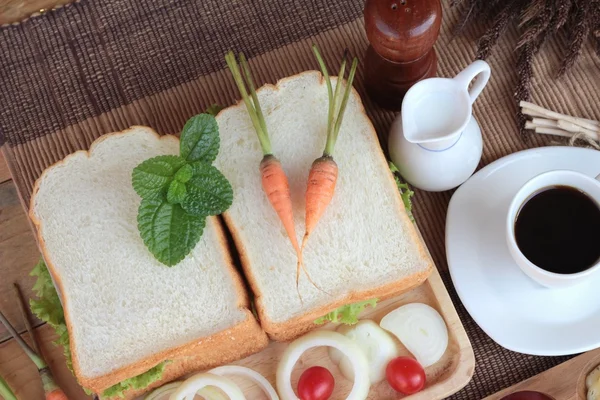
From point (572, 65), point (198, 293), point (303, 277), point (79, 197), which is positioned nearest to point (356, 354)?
point (303, 277)

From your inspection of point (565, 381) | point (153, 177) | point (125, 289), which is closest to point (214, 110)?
point (153, 177)

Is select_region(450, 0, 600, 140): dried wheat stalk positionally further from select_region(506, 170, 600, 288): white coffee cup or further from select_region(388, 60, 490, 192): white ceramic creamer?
select_region(506, 170, 600, 288): white coffee cup

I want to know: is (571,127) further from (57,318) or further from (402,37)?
(57,318)

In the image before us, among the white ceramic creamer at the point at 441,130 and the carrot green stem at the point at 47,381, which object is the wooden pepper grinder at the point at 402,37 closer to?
the white ceramic creamer at the point at 441,130

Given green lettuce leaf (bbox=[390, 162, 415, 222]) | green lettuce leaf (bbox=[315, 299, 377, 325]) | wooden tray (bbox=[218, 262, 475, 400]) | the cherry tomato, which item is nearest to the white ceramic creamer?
green lettuce leaf (bbox=[390, 162, 415, 222])

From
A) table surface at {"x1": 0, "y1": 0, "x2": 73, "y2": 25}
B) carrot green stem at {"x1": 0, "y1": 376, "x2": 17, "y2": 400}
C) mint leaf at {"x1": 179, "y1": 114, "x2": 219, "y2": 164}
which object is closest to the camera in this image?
mint leaf at {"x1": 179, "y1": 114, "x2": 219, "y2": 164}

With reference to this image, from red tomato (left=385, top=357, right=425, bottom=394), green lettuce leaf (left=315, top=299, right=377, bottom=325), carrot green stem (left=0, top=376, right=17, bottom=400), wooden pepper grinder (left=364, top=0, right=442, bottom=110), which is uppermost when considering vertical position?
wooden pepper grinder (left=364, top=0, right=442, bottom=110)

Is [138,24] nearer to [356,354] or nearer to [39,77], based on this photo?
[39,77]
